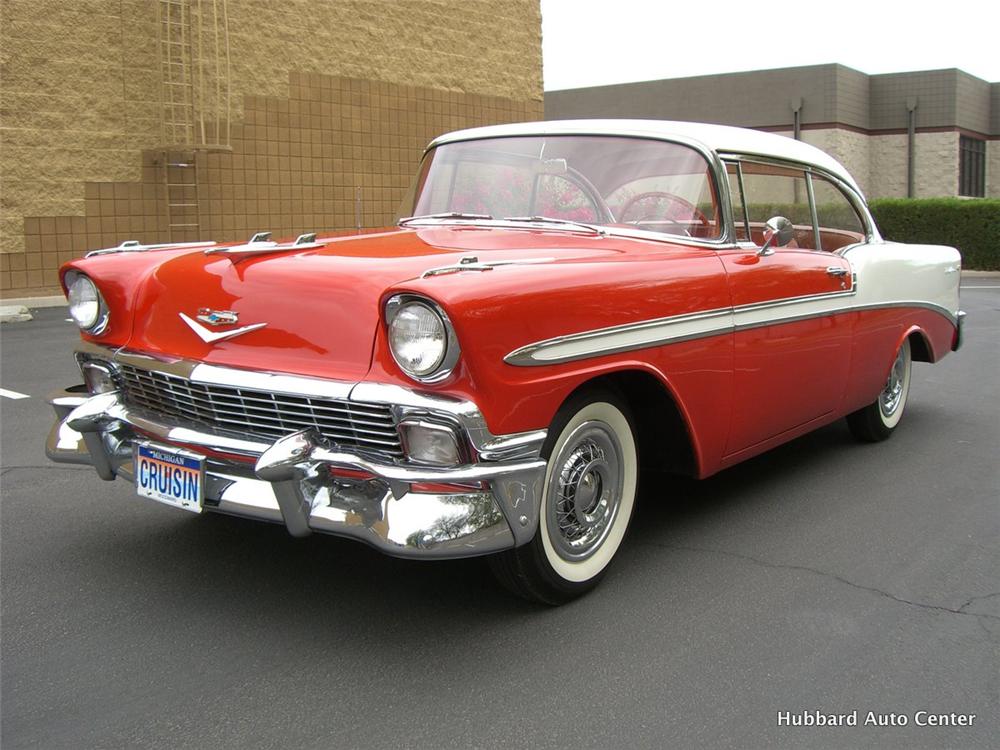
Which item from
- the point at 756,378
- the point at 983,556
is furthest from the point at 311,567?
the point at 983,556

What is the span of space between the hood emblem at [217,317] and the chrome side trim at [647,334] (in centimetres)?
91

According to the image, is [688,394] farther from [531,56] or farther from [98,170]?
[531,56]

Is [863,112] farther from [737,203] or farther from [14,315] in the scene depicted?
[737,203]

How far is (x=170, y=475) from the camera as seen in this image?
3.06 m

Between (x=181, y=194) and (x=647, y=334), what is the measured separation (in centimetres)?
1120

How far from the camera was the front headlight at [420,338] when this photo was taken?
265 centimetres

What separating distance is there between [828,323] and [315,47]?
38.5 ft

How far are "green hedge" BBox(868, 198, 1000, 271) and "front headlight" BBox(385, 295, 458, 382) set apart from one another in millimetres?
19301

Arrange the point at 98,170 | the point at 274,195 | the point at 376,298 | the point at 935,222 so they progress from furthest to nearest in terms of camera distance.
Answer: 1. the point at 935,222
2. the point at 274,195
3. the point at 98,170
4. the point at 376,298

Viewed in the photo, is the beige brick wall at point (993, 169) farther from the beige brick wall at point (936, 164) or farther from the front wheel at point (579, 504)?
the front wheel at point (579, 504)

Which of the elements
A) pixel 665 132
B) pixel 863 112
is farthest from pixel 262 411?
pixel 863 112

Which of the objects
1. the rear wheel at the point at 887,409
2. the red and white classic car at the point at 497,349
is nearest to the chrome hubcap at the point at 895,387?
the rear wheel at the point at 887,409

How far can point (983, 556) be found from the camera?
3645 millimetres

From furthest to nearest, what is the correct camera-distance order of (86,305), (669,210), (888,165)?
(888,165)
(669,210)
(86,305)
